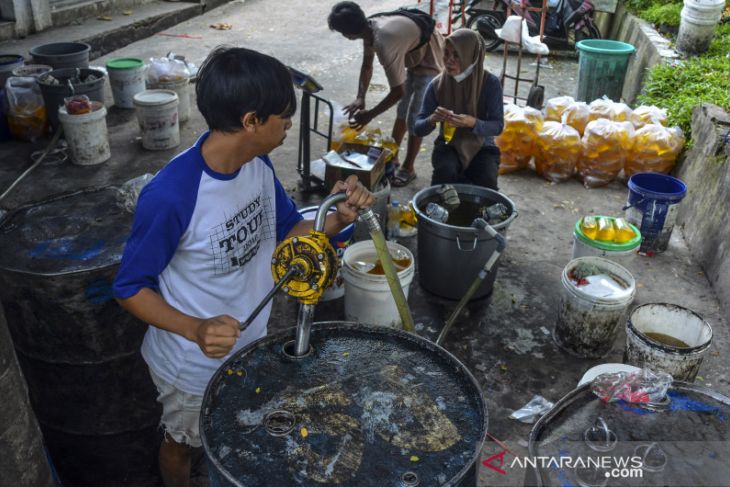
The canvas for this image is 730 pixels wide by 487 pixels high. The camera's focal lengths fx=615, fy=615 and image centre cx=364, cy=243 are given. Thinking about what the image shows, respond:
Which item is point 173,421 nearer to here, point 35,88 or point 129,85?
point 35,88

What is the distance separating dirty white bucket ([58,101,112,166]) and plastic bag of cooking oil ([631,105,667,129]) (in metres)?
5.14

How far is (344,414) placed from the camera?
73.0 inches

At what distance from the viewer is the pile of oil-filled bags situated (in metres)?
5.70

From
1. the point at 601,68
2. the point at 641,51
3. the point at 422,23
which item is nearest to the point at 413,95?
the point at 422,23

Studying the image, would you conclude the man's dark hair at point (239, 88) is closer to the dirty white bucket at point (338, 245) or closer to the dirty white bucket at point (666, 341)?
the dirty white bucket at point (338, 245)

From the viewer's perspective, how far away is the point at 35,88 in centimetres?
631

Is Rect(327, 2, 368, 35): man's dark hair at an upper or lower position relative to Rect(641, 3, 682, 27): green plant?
upper

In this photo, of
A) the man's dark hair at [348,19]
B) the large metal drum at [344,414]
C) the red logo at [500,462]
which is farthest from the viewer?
the man's dark hair at [348,19]

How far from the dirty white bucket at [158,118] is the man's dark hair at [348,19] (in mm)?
2100

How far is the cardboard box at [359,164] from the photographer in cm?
434

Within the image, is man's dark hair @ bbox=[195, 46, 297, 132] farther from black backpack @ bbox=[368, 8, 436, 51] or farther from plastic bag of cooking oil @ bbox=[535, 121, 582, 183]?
plastic bag of cooking oil @ bbox=[535, 121, 582, 183]

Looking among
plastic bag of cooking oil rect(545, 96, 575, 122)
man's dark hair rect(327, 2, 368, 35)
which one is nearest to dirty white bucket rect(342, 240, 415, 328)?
man's dark hair rect(327, 2, 368, 35)

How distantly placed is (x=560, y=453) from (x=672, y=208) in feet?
11.8

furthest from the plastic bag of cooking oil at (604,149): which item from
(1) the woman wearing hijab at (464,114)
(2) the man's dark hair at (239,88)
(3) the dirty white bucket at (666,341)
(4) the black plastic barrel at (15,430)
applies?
(4) the black plastic barrel at (15,430)
